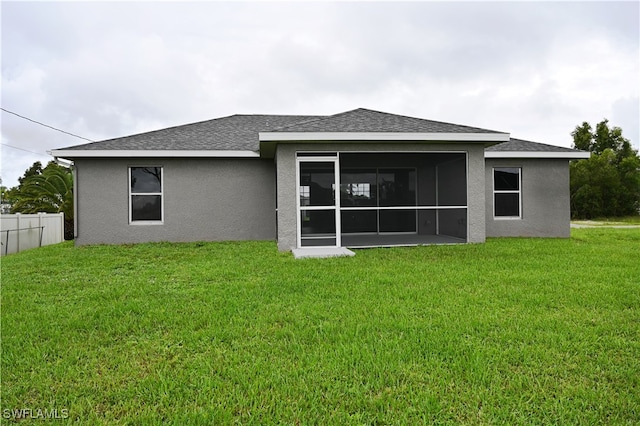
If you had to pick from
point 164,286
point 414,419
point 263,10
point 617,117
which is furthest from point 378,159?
point 617,117

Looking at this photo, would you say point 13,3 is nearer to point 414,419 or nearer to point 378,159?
point 378,159

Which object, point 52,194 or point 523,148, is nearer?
point 523,148

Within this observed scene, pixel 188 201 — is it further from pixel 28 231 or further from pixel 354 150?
pixel 28 231

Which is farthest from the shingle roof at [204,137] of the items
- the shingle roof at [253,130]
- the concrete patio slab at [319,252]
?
the concrete patio slab at [319,252]

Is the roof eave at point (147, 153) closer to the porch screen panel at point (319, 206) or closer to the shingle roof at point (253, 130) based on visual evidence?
the shingle roof at point (253, 130)

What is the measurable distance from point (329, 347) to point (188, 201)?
908 cm

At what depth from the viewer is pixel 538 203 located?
12.3m

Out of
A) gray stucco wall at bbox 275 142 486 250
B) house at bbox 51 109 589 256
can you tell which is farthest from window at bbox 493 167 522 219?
gray stucco wall at bbox 275 142 486 250

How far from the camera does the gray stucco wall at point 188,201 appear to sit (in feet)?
36.0

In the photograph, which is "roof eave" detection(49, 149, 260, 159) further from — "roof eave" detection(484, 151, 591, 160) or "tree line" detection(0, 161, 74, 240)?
"tree line" detection(0, 161, 74, 240)

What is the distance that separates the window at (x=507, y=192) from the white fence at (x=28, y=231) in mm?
14920

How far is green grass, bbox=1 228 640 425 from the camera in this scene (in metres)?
2.40

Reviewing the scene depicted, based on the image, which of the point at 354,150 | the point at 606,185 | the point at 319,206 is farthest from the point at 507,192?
the point at 606,185

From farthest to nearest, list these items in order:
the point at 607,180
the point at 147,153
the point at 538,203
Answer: the point at 607,180 < the point at 538,203 < the point at 147,153
